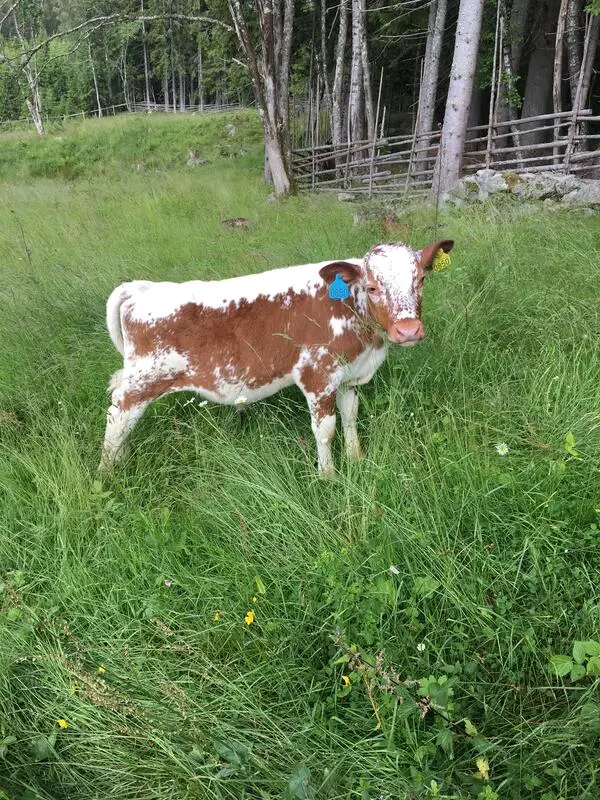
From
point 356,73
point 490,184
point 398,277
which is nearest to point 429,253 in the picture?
point 398,277

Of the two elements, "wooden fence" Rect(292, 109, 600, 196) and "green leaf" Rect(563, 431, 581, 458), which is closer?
"green leaf" Rect(563, 431, 581, 458)

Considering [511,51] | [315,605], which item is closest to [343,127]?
[511,51]

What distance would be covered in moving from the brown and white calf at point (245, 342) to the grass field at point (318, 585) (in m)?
0.25

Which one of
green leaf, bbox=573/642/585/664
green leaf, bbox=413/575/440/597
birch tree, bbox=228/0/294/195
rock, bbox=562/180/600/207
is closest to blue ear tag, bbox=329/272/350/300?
green leaf, bbox=413/575/440/597

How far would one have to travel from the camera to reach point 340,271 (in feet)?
8.83

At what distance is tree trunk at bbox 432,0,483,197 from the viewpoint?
8805 mm

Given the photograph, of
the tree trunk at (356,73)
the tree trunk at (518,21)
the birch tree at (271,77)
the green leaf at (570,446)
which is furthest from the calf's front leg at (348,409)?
the tree trunk at (518,21)

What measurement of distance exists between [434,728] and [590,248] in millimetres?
4555

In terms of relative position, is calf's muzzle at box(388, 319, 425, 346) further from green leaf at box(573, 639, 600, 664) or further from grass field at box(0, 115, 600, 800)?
green leaf at box(573, 639, 600, 664)

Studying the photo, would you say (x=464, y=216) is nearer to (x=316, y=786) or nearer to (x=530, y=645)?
(x=530, y=645)

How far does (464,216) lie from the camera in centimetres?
670

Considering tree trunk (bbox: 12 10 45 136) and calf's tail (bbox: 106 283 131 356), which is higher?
tree trunk (bbox: 12 10 45 136)

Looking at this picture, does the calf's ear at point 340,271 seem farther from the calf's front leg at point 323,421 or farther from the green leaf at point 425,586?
the green leaf at point 425,586

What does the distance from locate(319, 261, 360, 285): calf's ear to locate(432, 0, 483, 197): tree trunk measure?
6.88m
